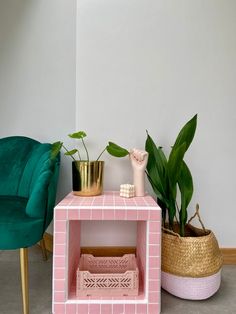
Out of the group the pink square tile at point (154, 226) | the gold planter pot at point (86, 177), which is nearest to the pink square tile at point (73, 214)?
the gold planter pot at point (86, 177)

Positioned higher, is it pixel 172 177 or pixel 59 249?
pixel 172 177

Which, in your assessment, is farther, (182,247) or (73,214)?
(182,247)

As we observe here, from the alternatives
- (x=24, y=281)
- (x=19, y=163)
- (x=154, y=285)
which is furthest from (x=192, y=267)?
(x=19, y=163)

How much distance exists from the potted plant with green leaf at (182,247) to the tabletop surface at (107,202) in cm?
15

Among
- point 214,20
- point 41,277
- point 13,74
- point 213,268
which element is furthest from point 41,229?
point 214,20

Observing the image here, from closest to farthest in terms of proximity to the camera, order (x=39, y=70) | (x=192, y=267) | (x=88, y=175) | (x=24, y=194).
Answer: (x=192, y=267), (x=88, y=175), (x=24, y=194), (x=39, y=70)

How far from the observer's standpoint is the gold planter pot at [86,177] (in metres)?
1.39

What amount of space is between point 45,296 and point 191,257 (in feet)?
2.52

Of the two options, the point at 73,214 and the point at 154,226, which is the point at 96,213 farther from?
the point at 154,226

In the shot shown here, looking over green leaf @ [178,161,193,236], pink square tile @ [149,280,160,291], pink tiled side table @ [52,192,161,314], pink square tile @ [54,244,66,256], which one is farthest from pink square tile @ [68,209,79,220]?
green leaf @ [178,161,193,236]

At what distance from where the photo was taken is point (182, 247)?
1.30m

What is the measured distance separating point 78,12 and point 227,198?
1.50 m

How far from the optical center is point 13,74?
2.12 meters

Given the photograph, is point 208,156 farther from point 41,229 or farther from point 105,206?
point 41,229
